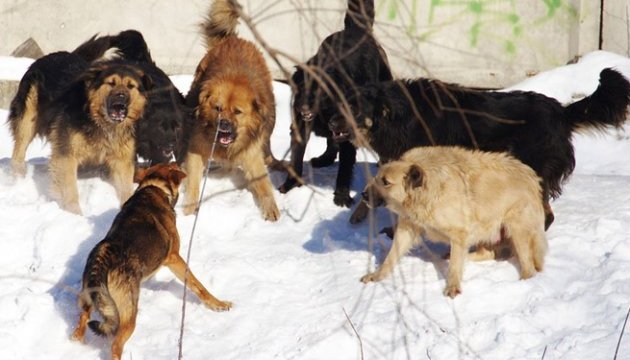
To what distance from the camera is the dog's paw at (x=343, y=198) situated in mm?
8234

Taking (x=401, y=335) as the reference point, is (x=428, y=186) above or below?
above

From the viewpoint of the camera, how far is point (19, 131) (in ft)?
28.9

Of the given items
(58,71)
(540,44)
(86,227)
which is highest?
(58,71)

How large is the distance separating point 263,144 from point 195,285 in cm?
252

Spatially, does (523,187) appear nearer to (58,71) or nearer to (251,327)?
(251,327)

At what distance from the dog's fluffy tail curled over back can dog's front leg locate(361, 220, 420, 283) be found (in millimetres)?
1864

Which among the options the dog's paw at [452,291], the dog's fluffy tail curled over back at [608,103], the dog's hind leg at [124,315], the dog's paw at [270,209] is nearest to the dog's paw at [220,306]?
the dog's hind leg at [124,315]

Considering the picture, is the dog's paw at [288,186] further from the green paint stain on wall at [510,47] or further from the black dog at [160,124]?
the green paint stain on wall at [510,47]

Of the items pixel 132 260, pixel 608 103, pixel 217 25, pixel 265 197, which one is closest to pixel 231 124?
pixel 265 197

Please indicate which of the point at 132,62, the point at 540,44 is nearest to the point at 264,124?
the point at 132,62

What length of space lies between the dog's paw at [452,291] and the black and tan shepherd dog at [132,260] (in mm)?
1523

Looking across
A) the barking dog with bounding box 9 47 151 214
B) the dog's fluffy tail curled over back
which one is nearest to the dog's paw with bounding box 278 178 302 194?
the barking dog with bounding box 9 47 151 214

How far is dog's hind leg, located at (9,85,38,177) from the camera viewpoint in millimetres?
8688

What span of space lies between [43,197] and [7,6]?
472cm
